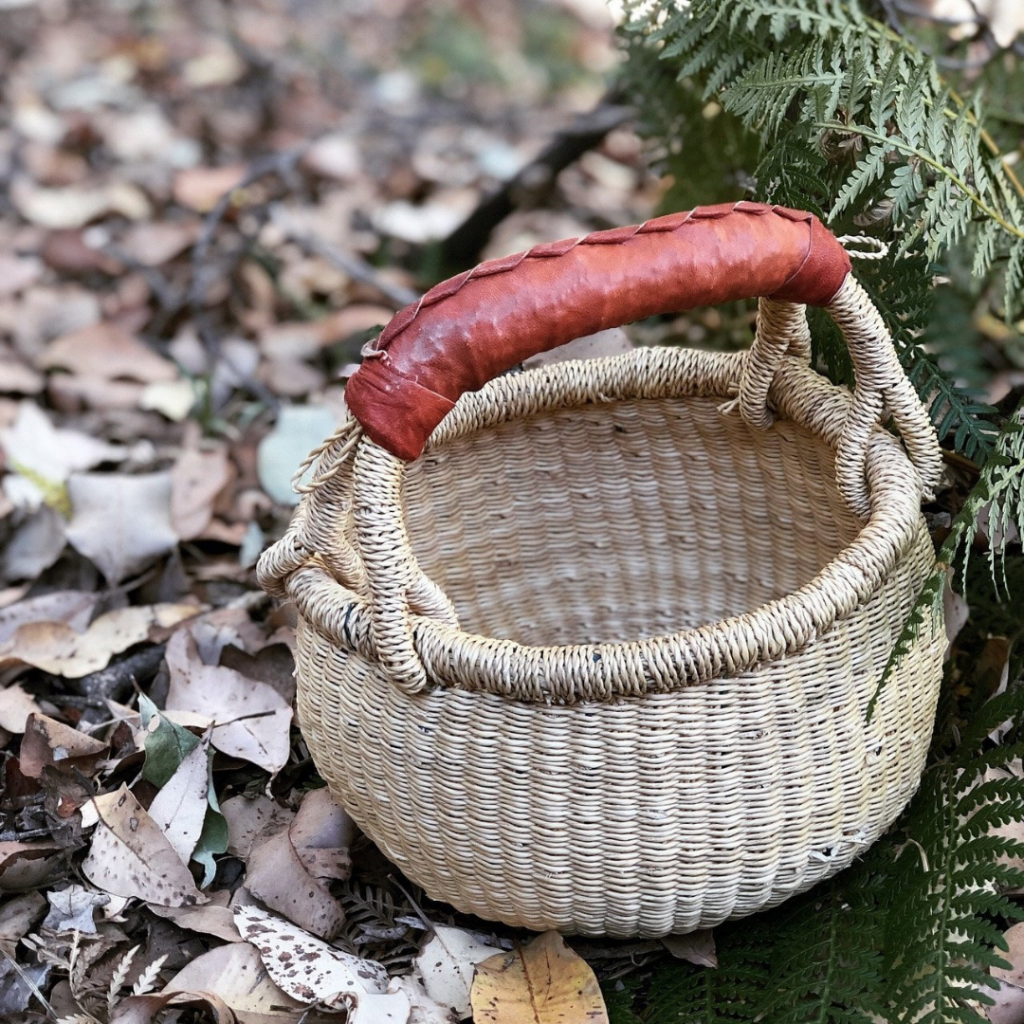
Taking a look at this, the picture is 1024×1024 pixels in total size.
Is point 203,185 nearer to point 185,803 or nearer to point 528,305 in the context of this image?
→ point 185,803

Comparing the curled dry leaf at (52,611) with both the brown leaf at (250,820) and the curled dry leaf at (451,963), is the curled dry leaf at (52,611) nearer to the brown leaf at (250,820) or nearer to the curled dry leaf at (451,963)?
the brown leaf at (250,820)

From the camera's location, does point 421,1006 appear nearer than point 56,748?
Yes

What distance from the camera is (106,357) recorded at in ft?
7.31

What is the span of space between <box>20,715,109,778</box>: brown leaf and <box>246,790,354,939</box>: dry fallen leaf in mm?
232

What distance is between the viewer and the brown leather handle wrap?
974 millimetres

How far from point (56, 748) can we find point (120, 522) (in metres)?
0.44

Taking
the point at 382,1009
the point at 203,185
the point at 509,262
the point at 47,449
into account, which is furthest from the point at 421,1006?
the point at 203,185

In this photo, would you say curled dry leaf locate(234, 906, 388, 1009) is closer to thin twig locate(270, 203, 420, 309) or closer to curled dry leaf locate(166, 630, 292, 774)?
curled dry leaf locate(166, 630, 292, 774)

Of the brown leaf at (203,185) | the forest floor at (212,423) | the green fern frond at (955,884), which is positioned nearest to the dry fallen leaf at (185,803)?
the forest floor at (212,423)

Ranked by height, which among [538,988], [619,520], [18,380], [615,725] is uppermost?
[615,725]

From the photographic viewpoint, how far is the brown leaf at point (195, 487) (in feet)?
5.75

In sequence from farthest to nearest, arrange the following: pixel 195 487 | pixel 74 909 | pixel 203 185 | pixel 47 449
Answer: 1. pixel 203 185
2. pixel 47 449
3. pixel 195 487
4. pixel 74 909

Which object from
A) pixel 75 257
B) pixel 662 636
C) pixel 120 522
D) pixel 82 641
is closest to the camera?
pixel 662 636

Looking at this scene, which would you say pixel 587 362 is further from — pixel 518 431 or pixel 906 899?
pixel 906 899
